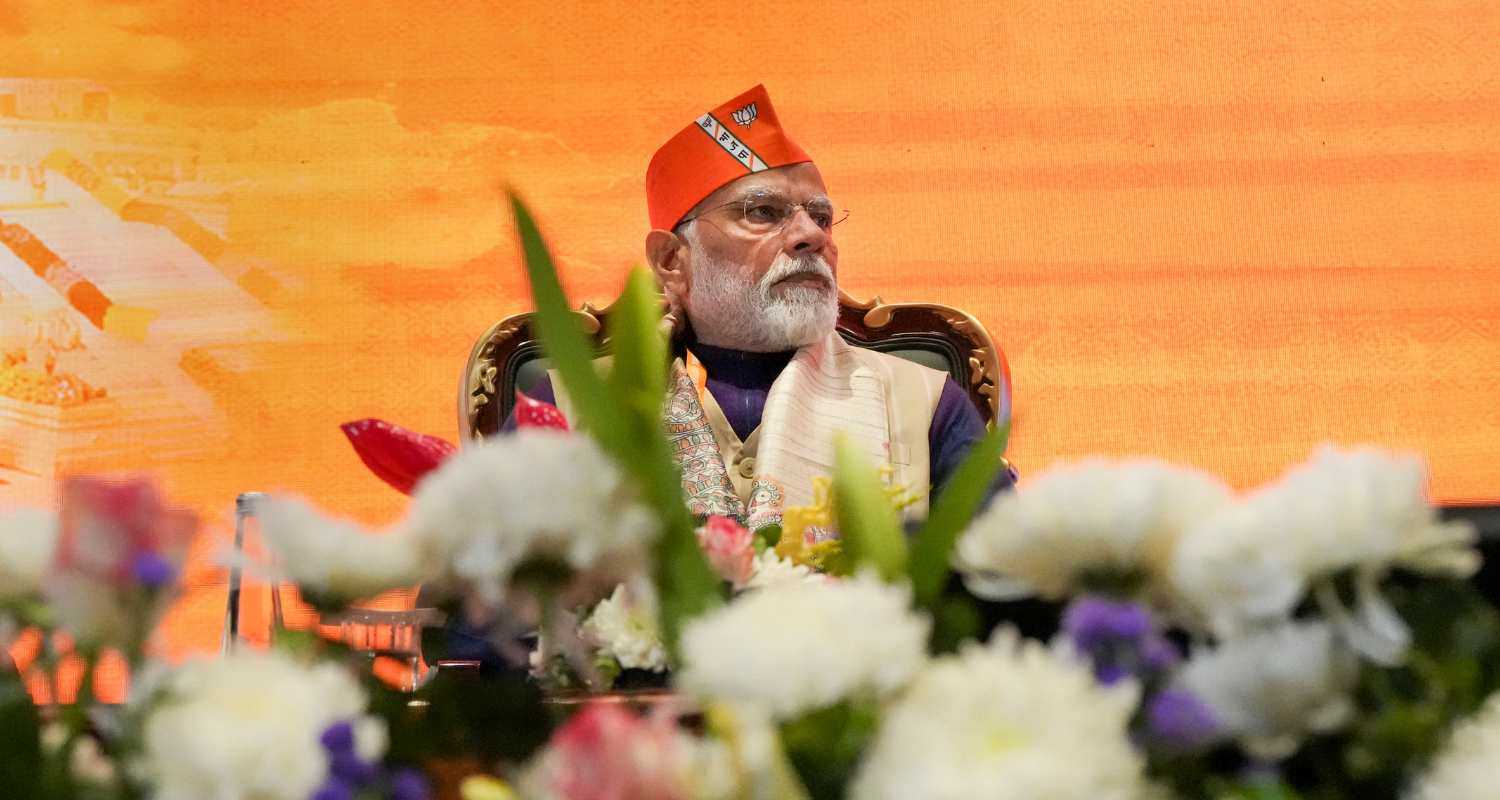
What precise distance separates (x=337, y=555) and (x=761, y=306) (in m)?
1.74

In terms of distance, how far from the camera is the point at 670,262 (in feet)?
7.21

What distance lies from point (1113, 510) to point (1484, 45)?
2.97 m

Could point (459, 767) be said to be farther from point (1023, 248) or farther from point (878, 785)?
point (1023, 248)

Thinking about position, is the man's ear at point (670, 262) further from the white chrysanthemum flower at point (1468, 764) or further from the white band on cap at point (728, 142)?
the white chrysanthemum flower at point (1468, 764)

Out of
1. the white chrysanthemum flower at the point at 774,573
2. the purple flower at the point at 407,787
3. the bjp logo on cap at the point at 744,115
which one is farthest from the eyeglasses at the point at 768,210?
the purple flower at the point at 407,787

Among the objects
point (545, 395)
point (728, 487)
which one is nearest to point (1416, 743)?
point (728, 487)

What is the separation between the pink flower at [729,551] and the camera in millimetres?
640

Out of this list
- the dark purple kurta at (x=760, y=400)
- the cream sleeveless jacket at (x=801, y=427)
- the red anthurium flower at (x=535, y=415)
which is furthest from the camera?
the dark purple kurta at (x=760, y=400)

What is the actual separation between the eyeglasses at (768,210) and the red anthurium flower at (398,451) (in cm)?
143

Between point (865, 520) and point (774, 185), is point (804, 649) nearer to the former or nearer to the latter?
point (865, 520)

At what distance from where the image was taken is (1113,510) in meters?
0.31

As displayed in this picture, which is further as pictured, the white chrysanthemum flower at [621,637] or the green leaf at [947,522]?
the white chrysanthemum flower at [621,637]

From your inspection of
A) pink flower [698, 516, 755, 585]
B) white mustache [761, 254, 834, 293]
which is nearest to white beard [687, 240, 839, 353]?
white mustache [761, 254, 834, 293]

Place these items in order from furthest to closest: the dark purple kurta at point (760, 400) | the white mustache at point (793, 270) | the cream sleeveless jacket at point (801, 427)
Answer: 1. the white mustache at point (793, 270)
2. the dark purple kurta at point (760, 400)
3. the cream sleeveless jacket at point (801, 427)
